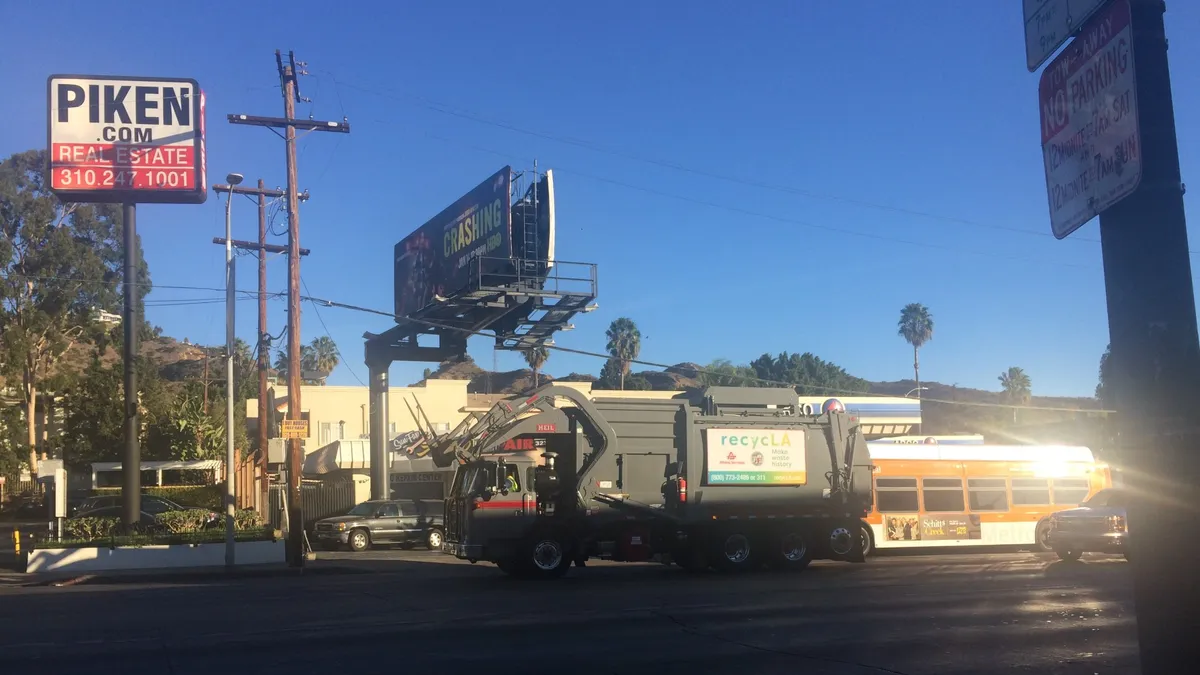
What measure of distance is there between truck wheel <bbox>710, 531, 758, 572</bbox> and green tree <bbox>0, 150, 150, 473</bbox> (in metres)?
34.9

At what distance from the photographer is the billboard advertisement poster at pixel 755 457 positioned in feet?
66.4

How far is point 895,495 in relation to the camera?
24859 millimetres

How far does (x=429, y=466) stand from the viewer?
3619cm

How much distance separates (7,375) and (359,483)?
787 inches

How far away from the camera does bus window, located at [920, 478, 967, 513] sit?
82.8 feet

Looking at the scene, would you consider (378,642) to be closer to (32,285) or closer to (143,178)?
(143,178)

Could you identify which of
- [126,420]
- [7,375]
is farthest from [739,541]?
[7,375]

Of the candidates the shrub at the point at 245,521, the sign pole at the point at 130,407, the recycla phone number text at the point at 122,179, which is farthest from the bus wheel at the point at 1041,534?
the recycla phone number text at the point at 122,179

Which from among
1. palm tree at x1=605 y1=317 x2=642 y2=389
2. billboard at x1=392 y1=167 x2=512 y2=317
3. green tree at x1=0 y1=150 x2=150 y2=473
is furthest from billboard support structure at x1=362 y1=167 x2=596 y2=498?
palm tree at x1=605 y1=317 x2=642 y2=389

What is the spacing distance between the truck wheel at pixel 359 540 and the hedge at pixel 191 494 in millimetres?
12387

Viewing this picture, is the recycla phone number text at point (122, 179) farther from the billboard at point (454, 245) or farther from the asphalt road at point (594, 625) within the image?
the asphalt road at point (594, 625)

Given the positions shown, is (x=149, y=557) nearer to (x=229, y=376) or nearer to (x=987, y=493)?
(x=229, y=376)

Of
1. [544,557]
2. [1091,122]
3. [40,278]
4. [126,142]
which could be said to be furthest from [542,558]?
[40,278]

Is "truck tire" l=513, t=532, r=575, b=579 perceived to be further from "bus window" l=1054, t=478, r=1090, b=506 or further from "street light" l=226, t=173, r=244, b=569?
"bus window" l=1054, t=478, r=1090, b=506
